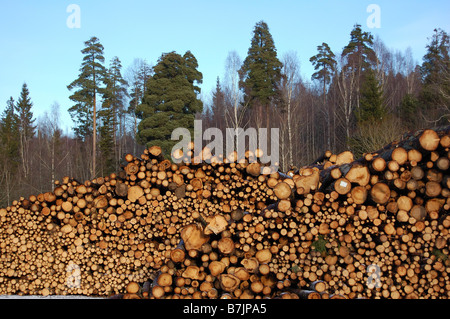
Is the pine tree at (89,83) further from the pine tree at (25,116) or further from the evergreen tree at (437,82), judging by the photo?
the evergreen tree at (437,82)

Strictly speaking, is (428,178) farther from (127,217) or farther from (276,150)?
(276,150)

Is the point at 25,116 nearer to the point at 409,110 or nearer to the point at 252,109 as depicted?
the point at 252,109

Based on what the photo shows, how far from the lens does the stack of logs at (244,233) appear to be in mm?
3529

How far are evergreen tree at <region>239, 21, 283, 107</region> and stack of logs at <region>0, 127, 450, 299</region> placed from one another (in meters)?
23.4

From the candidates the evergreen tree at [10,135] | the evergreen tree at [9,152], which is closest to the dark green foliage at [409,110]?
the evergreen tree at [9,152]

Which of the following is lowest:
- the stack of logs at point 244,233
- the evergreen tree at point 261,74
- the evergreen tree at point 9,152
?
the stack of logs at point 244,233

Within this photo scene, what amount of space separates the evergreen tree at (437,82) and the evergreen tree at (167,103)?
16.6 m

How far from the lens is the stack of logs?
139 inches

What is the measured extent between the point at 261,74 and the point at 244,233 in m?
25.6

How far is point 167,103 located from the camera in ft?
85.3

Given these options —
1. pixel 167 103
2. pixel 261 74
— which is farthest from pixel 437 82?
pixel 167 103

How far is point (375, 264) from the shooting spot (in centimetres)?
355

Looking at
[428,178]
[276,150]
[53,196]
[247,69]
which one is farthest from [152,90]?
[428,178]

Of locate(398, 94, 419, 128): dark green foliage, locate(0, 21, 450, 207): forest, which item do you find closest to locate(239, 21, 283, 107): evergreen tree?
locate(0, 21, 450, 207): forest
